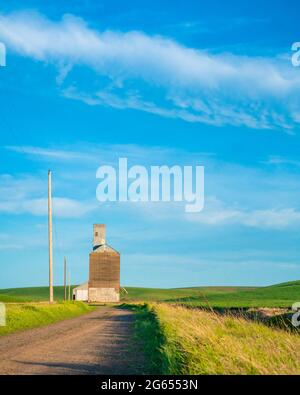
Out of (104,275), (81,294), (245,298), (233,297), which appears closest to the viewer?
(104,275)

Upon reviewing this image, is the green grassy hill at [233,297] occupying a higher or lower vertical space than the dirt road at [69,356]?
higher

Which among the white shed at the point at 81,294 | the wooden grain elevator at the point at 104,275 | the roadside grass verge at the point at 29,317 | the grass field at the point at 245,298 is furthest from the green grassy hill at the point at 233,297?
the wooden grain elevator at the point at 104,275

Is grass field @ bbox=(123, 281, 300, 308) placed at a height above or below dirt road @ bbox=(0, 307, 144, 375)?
above

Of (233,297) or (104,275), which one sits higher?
(104,275)

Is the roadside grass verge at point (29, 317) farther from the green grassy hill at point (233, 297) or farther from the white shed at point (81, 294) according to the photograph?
the white shed at point (81, 294)

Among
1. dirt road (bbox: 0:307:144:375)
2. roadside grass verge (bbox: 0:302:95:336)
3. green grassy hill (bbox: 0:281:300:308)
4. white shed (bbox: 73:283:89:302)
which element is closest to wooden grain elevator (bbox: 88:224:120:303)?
white shed (bbox: 73:283:89:302)

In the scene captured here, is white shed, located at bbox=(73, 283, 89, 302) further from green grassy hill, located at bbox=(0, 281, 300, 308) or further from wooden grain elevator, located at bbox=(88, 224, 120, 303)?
green grassy hill, located at bbox=(0, 281, 300, 308)

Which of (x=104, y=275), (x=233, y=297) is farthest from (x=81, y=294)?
(x=233, y=297)

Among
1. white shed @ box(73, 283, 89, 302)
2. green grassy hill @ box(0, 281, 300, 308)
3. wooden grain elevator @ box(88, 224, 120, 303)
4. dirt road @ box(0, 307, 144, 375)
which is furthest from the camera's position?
white shed @ box(73, 283, 89, 302)

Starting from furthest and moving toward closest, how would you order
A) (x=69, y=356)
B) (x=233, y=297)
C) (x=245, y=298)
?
(x=233, y=297)
(x=245, y=298)
(x=69, y=356)

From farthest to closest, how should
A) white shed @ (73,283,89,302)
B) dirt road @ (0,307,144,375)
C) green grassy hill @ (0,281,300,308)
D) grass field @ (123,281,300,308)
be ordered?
white shed @ (73,283,89,302) → green grassy hill @ (0,281,300,308) → grass field @ (123,281,300,308) → dirt road @ (0,307,144,375)

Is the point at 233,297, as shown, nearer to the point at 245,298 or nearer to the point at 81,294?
the point at 245,298
